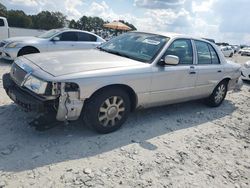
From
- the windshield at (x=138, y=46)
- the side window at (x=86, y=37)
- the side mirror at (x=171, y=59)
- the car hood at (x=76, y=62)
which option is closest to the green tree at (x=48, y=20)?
the side window at (x=86, y=37)

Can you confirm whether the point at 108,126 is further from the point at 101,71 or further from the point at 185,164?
the point at 185,164

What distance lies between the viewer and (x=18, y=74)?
13.6ft

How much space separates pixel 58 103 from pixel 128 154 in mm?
1158

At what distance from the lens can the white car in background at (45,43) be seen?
962 cm

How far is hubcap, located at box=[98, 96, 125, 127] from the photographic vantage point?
4133mm

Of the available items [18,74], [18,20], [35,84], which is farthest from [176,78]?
[18,20]

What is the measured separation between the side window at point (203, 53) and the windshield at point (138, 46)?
938 millimetres

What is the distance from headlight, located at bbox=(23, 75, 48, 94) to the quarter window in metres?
3.23

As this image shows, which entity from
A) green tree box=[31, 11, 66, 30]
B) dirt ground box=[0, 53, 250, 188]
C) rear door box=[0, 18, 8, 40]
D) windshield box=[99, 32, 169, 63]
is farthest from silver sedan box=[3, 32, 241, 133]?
green tree box=[31, 11, 66, 30]

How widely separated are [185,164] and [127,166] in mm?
826

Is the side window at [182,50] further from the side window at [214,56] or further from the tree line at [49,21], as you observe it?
the tree line at [49,21]

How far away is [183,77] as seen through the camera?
5.18 metres

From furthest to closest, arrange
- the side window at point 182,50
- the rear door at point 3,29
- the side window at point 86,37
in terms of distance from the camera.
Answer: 1. the rear door at point 3,29
2. the side window at point 86,37
3. the side window at point 182,50

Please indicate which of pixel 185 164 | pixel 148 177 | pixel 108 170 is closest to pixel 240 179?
pixel 185 164
